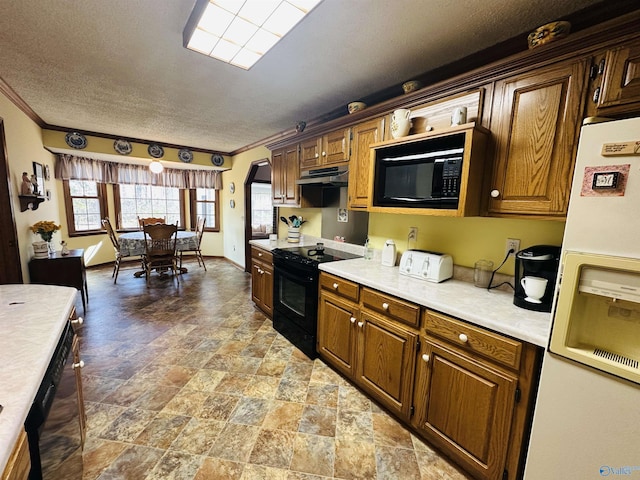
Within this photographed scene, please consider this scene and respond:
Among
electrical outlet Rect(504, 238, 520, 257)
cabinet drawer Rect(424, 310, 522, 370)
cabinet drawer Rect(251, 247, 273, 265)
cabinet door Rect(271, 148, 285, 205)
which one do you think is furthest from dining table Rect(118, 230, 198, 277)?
electrical outlet Rect(504, 238, 520, 257)

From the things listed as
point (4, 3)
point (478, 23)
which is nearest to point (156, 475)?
point (4, 3)

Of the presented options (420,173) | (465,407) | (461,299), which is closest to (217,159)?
(420,173)

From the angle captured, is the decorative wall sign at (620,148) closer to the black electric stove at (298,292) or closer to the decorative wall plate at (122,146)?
the black electric stove at (298,292)

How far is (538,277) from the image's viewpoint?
1381 mm

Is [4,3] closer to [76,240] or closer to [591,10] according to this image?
[591,10]

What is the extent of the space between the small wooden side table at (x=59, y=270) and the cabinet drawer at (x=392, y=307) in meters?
3.51

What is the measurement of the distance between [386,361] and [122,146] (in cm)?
523

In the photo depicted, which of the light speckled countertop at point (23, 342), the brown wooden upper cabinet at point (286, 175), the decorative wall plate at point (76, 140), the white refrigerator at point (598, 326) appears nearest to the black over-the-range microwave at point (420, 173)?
the white refrigerator at point (598, 326)

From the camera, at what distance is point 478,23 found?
4.99 feet

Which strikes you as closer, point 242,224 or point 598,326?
point 598,326

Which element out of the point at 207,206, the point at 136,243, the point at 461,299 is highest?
the point at 207,206

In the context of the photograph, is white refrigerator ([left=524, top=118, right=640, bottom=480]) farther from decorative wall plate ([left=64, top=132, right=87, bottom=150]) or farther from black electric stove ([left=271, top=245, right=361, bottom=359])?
Result: decorative wall plate ([left=64, top=132, right=87, bottom=150])

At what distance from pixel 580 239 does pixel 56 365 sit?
201cm

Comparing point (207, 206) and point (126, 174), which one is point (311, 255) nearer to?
point (207, 206)
